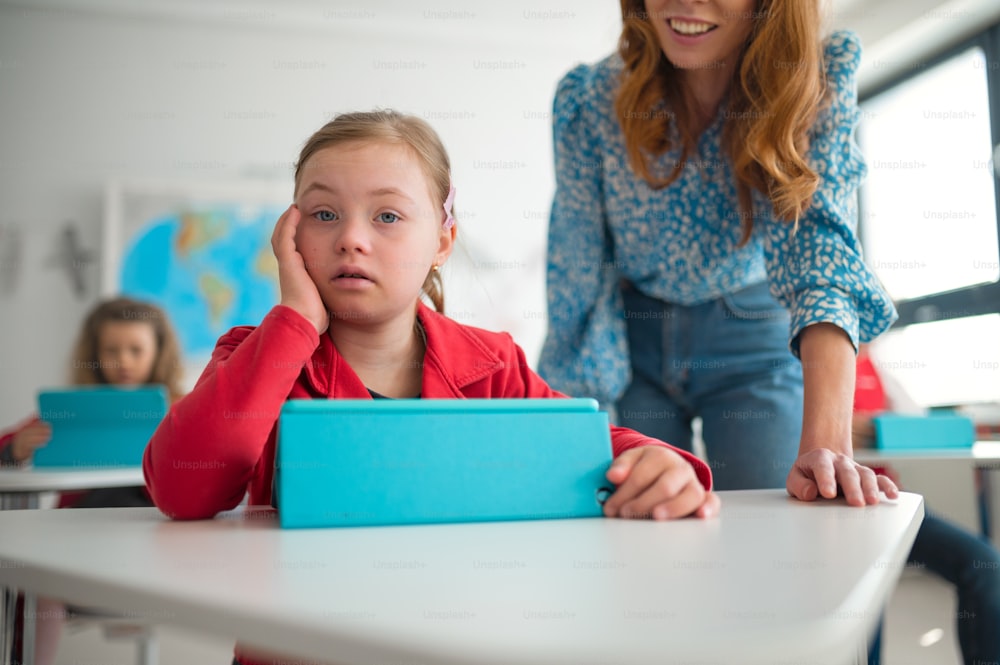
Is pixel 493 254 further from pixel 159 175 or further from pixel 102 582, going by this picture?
pixel 102 582

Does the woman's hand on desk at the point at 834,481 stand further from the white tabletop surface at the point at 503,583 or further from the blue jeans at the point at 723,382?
the blue jeans at the point at 723,382

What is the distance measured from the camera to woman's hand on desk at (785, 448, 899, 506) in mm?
876

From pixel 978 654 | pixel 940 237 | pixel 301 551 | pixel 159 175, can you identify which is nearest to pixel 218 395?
pixel 301 551

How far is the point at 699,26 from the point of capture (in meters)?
1.33

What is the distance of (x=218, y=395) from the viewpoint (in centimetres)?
84

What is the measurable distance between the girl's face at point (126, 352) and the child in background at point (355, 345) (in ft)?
7.64

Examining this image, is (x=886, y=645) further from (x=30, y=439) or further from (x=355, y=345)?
(x=30, y=439)

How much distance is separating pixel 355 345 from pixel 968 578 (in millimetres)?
1366

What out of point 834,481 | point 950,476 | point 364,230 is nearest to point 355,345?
point 364,230

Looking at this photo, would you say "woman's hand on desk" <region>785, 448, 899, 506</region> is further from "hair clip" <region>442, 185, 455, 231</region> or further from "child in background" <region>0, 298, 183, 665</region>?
"child in background" <region>0, 298, 183, 665</region>

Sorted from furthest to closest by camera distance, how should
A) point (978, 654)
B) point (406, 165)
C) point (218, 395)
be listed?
1. point (978, 654)
2. point (406, 165)
3. point (218, 395)

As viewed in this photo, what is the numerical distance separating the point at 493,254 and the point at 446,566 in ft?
15.0

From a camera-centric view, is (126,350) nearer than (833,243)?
No

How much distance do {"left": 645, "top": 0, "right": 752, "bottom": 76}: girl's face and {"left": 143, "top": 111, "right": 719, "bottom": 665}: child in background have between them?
415mm
